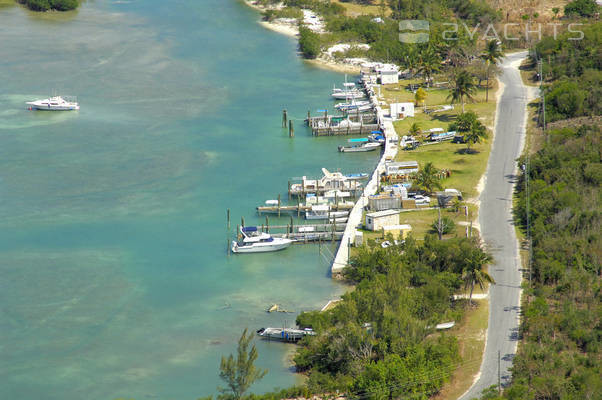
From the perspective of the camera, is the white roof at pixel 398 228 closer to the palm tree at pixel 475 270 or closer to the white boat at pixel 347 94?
the palm tree at pixel 475 270

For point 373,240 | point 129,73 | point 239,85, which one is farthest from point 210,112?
point 373,240

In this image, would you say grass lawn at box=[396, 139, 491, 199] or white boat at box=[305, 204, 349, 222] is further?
grass lawn at box=[396, 139, 491, 199]

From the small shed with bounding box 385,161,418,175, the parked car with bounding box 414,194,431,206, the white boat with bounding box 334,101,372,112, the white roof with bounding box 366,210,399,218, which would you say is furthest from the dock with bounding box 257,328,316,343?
the white boat with bounding box 334,101,372,112

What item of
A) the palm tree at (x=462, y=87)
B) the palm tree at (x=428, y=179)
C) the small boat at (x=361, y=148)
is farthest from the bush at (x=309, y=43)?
the palm tree at (x=428, y=179)

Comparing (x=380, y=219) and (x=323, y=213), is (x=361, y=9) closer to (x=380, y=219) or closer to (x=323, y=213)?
(x=323, y=213)

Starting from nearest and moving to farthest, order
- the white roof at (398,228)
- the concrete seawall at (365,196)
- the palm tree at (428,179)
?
1. the concrete seawall at (365,196)
2. the white roof at (398,228)
3. the palm tree at (428,179)

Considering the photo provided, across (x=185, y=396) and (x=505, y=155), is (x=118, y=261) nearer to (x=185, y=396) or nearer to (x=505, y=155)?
(x=185, y=396)

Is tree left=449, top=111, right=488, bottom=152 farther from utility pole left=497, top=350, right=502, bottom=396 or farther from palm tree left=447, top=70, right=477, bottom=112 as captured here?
utility pole left=497, top=350, right=502, bottom=396

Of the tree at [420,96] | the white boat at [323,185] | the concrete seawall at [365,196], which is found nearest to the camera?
the concrete seawall at [365,196]
